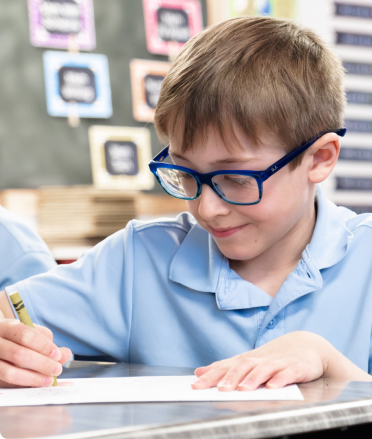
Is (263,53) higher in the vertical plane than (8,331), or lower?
higher

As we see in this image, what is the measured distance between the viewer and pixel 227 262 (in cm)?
110

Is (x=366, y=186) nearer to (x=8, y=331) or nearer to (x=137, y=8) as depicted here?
(x=137, y=8)

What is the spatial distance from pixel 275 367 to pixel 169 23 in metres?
2.36

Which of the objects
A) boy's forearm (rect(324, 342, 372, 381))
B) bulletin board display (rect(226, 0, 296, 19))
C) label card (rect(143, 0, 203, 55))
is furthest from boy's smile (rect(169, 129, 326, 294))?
bulletin board display (rect(226, 0, 296, 19))

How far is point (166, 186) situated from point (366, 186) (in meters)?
2.48

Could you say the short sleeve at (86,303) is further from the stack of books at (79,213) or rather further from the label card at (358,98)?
the label card at (358,98)

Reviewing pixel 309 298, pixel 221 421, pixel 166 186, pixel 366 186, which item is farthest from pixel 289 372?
pixel 366 186

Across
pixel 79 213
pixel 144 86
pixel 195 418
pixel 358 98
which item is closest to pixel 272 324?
pixel 195 418

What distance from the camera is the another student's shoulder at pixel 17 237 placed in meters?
1.26

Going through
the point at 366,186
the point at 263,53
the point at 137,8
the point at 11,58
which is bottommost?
the point at 366,186

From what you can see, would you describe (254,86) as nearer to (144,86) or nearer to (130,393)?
(130,393)

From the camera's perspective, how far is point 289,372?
0.69 metres

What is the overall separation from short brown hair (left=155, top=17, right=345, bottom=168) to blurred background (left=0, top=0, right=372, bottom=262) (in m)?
1.38

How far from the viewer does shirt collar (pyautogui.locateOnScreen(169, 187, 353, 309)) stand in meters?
1.03
